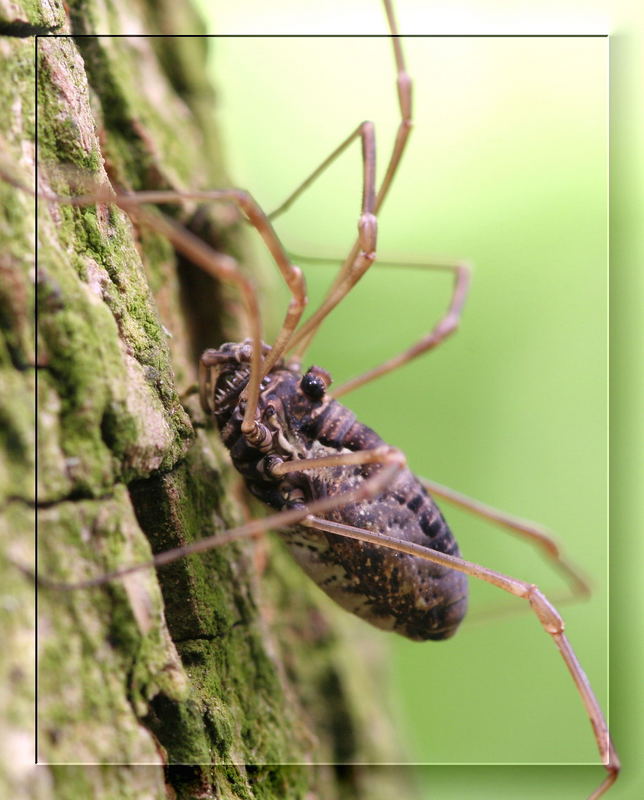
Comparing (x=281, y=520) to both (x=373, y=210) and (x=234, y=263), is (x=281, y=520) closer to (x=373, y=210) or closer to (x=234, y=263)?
(x=234, y=263)

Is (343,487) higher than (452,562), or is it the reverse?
(343,487)

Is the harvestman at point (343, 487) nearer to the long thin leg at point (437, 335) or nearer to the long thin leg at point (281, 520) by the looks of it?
the long thin leg at point (281, 520)

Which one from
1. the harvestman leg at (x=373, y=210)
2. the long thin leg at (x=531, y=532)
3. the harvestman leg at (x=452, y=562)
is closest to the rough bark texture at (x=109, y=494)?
the harvestman leg at (x=452, y=562)

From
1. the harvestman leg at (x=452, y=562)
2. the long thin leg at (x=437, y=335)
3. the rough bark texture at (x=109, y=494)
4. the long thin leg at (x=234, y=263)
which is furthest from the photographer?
the long thin leg at (x=437, y=335)

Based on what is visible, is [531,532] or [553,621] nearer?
[553,621]

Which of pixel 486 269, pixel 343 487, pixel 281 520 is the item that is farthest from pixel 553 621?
pixel 486 269

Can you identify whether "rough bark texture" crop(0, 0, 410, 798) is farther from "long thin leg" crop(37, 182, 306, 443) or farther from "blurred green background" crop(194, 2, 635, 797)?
"blurred green background" crop(194, 2, 635, 797)

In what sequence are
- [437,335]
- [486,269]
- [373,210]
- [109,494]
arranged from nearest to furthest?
[109,494] < [373,210] < [437,335] < [486,269]

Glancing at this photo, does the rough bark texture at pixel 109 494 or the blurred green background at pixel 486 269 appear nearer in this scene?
the rough bark texture at pixel 109 494
